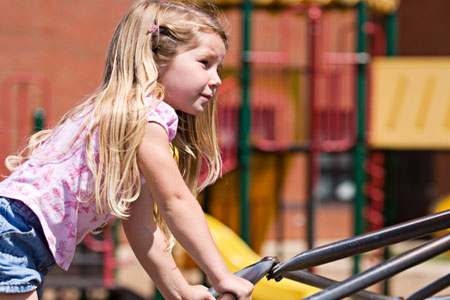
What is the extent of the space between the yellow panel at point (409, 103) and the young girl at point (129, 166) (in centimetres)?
510

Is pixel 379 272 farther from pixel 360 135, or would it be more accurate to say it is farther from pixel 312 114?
pixel 360 135

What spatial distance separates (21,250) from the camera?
5.77 feet

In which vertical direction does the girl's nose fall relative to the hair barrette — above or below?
below

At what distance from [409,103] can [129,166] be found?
5409 millimetres

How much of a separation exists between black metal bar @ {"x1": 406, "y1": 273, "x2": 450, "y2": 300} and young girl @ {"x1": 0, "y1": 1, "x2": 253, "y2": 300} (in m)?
0.38

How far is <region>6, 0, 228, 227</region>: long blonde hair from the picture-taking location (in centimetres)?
171

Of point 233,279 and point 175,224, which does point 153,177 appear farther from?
point 233,279

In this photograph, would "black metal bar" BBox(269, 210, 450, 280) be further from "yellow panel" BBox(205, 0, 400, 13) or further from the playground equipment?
"yellow panel" BBox(205, 0, 400, 13)

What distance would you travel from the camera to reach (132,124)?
5.59ft

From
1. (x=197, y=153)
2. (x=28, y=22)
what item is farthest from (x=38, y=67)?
(x=197, y=153)

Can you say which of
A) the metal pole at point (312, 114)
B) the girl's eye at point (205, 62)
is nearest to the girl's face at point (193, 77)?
the girl's eye at point (205, 62)

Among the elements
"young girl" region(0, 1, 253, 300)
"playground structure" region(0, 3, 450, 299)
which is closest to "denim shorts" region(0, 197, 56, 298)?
"young girl" region(0, 1, 253, 300)

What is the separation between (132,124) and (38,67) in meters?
10.8

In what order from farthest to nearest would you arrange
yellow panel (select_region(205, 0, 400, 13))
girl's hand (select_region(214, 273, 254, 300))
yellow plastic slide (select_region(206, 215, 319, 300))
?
1. yellow panel (select_region(205, 0, 400, 13))
2. yellow plastic slide (select_region(206, 215, 319, 300))
3. girl's hand (select_region(214, 273, 254, 300))
